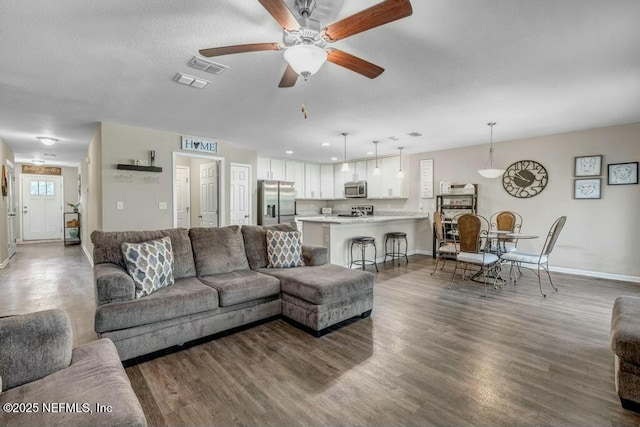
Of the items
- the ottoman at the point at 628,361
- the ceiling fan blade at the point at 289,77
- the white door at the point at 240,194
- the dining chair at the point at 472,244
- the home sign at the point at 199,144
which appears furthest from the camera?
the white door at the point at 240,194

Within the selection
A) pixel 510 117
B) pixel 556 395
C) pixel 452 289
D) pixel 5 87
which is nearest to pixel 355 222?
pixel 452 289

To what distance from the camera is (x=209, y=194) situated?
21.1ft

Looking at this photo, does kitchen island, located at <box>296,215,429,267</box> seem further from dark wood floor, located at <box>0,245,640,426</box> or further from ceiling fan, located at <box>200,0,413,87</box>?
ceiling fan, located at <box>200,0,413,87</box>

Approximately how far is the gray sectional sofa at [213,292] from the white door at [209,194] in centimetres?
293

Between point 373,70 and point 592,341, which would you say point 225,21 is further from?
point 592,341

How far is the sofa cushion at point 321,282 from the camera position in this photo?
2744 mm

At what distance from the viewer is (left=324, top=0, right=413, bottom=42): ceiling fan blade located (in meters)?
1.52

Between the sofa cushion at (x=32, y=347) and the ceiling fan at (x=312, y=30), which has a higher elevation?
the ceiling fan at (x=312, y=30)

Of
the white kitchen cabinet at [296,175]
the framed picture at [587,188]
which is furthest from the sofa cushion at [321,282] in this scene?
the white kitchen cabinet at [296,175]

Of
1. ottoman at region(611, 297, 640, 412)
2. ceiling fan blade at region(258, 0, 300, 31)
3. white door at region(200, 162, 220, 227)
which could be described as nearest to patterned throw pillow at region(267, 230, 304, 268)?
ceiling fan blade at region(258, 0, 300, 31)

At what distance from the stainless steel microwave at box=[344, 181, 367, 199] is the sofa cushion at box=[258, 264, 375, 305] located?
4.90 metres

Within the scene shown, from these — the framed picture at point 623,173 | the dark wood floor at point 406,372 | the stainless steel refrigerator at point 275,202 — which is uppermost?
the framed picture at point 623,173

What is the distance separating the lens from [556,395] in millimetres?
1917

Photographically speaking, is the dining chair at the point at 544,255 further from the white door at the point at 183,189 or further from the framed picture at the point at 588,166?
the white door at the point at 183,189
